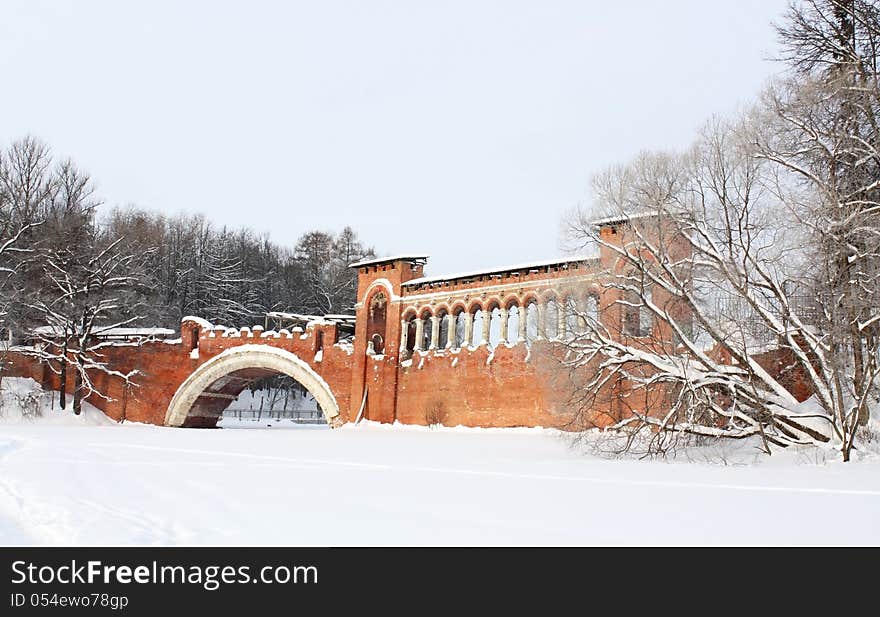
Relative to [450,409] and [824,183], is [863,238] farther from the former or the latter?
[450,409]

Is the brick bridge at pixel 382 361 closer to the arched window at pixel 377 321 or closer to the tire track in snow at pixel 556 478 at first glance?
the arched window at pixel 377 321

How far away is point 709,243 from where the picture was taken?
50.7 ft

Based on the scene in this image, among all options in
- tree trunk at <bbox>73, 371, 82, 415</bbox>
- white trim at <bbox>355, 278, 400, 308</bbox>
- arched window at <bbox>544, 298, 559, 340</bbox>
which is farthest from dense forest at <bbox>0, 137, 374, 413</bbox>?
arched window at <bbox>544, 298, 559, 340</bbox>

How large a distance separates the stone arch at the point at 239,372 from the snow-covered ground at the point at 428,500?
57.8 feet

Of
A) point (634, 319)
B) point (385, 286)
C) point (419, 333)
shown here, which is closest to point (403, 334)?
point (419, 333)

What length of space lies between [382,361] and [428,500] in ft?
74.8

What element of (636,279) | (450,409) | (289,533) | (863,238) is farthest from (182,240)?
(289,533)

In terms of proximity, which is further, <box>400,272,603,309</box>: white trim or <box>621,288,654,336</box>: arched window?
<box>400,272,603,309</box>: white trim

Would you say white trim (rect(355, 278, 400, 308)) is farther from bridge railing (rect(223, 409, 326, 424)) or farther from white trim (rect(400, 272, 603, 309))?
bridge railing (rect(223, 409, 326, 424))

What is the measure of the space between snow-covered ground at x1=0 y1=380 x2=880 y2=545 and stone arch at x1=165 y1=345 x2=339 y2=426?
17620mm

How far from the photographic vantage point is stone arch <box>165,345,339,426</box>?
1276 inches

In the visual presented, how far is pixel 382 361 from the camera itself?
102 feet

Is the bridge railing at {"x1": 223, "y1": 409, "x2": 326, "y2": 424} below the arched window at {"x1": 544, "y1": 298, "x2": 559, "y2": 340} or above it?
below
